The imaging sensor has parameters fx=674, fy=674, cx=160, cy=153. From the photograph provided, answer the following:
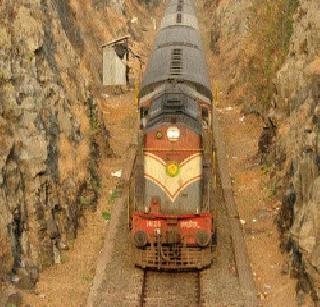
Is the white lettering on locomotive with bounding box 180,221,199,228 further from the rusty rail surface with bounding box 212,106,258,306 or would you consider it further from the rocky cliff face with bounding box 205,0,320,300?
the rocky cliff face with bounding box 205,0,320,300

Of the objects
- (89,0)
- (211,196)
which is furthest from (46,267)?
(89,0)

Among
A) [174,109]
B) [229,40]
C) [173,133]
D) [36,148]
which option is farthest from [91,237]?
[229,40]

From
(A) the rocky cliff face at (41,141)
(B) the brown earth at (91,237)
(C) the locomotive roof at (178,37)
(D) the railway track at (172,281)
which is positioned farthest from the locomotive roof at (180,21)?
(D) the railway track at (172,281)

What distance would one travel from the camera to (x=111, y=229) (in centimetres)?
2433

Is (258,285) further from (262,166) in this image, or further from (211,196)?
(262,166)

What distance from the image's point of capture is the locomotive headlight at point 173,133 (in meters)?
20.1

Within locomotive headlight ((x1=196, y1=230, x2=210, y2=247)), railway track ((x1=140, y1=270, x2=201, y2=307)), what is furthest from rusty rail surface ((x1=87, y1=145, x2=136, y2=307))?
locomotive headlight ((x1=196, y1=230, x2=210, y2=247))

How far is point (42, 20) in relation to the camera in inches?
1087

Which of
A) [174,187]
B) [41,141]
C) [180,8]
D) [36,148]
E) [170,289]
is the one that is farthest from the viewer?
[180,8]

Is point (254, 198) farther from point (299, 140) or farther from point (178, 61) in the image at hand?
point (178, 61)

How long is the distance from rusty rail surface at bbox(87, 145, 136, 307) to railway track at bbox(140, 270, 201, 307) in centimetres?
143

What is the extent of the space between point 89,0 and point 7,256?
29.6 m

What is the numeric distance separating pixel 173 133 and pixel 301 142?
194 inches

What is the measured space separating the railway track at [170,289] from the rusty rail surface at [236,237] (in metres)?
1.42
